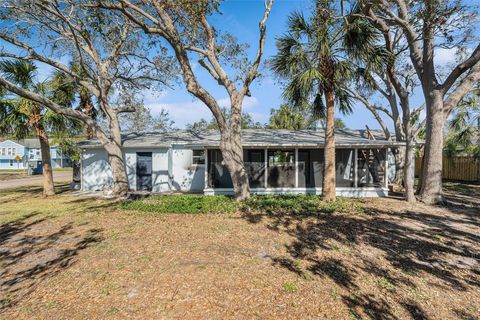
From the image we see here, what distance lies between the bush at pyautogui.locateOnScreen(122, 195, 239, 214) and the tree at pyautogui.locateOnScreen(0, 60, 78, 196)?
237 inches

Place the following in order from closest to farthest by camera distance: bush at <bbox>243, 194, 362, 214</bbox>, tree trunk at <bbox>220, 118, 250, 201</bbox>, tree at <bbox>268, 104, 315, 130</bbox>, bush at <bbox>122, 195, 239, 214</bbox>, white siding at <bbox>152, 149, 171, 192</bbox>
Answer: bush at <bbox>243, 194, 362, 214</bbox>, bush at <bbox>122, 195, 239, 214</bbox>, tree trunk at <bbox>220, 118, 250, 201</bbox>, white siding at <bbox>152, 149, 171, 192</bbox>, tree at <bbox>268, 104, 315, 130</bbox>

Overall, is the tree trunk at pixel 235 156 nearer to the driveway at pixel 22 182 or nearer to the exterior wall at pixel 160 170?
the exterior wall at pixel 160 170

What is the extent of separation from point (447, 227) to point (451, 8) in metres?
7.07

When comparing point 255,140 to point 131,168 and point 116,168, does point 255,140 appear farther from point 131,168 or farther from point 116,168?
point 131,168

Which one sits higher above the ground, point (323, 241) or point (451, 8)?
point (451, 8)

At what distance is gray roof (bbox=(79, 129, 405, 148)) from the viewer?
11.6m

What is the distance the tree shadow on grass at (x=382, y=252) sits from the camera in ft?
12.8

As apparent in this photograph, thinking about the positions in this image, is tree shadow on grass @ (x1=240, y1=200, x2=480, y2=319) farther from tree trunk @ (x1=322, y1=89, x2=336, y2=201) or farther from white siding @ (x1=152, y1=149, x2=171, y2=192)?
white siding @ (x1=152, y1=149, x2=171, y2=192)

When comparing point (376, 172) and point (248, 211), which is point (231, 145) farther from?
point (376, 172)

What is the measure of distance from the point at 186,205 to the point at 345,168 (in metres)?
7.72

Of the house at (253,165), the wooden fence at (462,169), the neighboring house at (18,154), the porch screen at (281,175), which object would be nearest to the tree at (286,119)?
the wooden fence at (462,169)

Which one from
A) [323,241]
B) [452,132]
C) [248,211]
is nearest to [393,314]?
[323,241]

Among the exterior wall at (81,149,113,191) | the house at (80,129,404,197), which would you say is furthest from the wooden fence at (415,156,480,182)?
the exterior wall at (81,149,113,191)

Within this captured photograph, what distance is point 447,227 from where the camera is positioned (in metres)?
6.91
